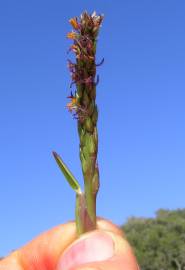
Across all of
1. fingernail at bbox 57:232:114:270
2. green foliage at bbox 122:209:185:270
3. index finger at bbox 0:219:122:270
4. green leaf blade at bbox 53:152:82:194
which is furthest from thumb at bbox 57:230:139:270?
green foliage at bbox 122:209:185:270

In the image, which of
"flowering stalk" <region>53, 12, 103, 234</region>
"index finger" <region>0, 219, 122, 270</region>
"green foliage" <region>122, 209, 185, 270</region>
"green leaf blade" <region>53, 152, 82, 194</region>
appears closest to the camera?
"flowering stalk" <region>53, 12, 103, 234</region>

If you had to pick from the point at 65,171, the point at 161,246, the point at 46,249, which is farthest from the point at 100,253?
the point at 161,246

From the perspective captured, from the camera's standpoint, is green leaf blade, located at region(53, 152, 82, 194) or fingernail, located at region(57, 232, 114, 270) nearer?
fingernail, located at region(57, 232, 114, 270)

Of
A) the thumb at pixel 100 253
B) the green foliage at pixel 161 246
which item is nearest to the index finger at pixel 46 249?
the thumb at pixel 100 253

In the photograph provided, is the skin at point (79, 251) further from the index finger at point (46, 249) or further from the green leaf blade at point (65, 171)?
the green leaf blade at point (65, 171)

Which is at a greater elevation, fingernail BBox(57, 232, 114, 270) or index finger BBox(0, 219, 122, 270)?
index finger BBox(0, 219, 122, 270)

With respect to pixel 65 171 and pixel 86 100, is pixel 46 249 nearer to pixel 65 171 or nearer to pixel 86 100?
pixel 65 171

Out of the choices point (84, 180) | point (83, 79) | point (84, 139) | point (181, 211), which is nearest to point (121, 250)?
point (84, 180)

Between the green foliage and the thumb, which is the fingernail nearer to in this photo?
the thumb
